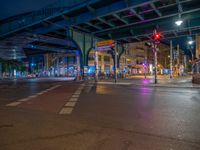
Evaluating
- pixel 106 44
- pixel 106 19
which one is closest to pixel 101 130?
pixel 106 19

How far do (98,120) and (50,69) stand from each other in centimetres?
8374

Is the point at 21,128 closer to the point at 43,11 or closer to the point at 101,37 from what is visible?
the point at 43,11

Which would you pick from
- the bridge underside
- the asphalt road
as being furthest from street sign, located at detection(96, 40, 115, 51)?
the asphalt road

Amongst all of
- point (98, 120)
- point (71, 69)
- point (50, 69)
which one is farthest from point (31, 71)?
point (98, 120)

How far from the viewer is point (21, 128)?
582 cm

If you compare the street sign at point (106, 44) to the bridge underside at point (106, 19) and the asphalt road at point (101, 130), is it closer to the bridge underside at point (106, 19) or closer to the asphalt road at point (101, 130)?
the bridge underside at point (106, 19)

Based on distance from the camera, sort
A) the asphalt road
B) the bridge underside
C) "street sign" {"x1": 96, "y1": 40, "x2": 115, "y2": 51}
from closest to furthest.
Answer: the asphalt road → the bridge underside → "street sign" {"x1": 96, "y1": 40, "x2": 115, "y2": 51}

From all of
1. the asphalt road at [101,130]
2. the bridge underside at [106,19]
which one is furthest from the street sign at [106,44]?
the asphalt road at [101,130]

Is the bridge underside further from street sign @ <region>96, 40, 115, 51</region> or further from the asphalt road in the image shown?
the asphalt road

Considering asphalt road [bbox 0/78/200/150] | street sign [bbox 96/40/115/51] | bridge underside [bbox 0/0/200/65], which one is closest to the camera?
asphalt road [bbox 0/78/200/150]

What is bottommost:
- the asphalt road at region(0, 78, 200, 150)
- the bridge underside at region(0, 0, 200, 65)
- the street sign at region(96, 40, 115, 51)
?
the asphalt road at region(0, 78, 200, 150)

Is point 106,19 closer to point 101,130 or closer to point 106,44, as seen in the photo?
point 106,44

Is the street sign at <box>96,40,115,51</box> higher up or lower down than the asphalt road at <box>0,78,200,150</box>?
higher up

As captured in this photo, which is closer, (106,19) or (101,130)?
(101,130)
